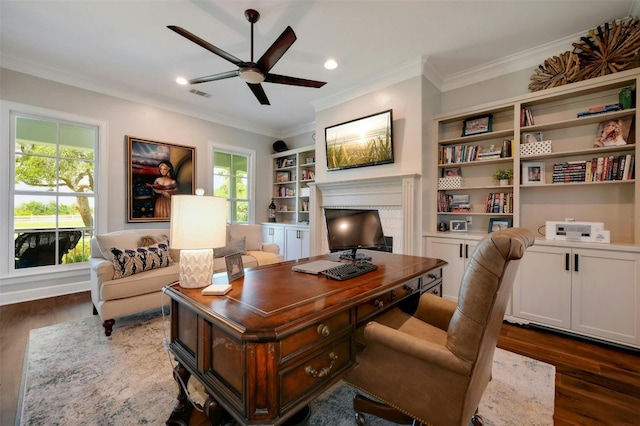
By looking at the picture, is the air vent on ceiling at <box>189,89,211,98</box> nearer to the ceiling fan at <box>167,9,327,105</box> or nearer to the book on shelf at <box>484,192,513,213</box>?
the ceiling fan at <box>167,9,327,105</box>

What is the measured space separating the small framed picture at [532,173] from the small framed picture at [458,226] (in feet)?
Answer: 2.53

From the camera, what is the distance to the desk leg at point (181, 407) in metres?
1.38

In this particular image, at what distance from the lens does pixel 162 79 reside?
3639 mm

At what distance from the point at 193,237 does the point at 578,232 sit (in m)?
3.22

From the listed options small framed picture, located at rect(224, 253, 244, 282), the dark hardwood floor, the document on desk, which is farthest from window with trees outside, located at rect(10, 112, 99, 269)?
the document on desk

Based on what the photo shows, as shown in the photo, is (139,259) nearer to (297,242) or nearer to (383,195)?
(297,242)

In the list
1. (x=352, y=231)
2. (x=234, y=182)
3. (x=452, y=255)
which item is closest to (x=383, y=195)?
(x=452, y=255)

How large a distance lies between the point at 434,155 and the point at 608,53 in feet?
5.61

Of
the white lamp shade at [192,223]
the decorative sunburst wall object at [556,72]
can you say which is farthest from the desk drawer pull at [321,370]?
the decorative sunburst wall object at [556,72]

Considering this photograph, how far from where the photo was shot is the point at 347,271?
1.57 metres

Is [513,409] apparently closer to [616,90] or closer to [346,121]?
[616,90]

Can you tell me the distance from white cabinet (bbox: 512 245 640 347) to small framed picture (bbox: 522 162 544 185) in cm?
72

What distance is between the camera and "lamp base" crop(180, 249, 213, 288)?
52.5 inches

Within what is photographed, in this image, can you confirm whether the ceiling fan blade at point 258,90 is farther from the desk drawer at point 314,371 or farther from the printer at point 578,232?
the printer at point 578,232
